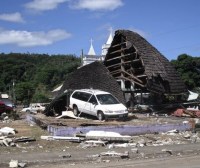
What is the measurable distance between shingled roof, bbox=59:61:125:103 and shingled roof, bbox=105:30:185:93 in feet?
11.2

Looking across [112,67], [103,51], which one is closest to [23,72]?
[103,51]

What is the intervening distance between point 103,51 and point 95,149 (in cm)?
4456

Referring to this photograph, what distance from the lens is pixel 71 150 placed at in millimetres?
16219

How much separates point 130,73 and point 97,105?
43.7 ft

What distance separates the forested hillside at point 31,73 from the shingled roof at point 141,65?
217 ft

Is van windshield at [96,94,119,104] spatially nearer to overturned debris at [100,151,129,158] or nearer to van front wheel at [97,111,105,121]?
van front wheel at [97,111,105,121]

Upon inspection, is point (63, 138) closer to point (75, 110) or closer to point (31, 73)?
point (75, 110)

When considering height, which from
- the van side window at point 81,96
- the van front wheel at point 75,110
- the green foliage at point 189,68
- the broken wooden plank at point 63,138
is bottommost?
the broken wooden plank at point 63,138

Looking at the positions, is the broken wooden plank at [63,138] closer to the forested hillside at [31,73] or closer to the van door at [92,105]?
the van door at [92,105]

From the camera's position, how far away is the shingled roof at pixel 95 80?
33.7 m

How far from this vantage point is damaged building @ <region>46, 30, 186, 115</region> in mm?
34625

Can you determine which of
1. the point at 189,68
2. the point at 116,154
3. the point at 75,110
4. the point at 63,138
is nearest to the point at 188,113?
the point at 75,110

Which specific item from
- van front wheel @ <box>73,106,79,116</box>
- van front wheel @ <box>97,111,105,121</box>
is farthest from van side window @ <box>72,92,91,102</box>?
van front wheel @ <box>97,111,105,121</box>

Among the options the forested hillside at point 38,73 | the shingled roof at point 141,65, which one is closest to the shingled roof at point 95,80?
the shingled roof at point 141,65
